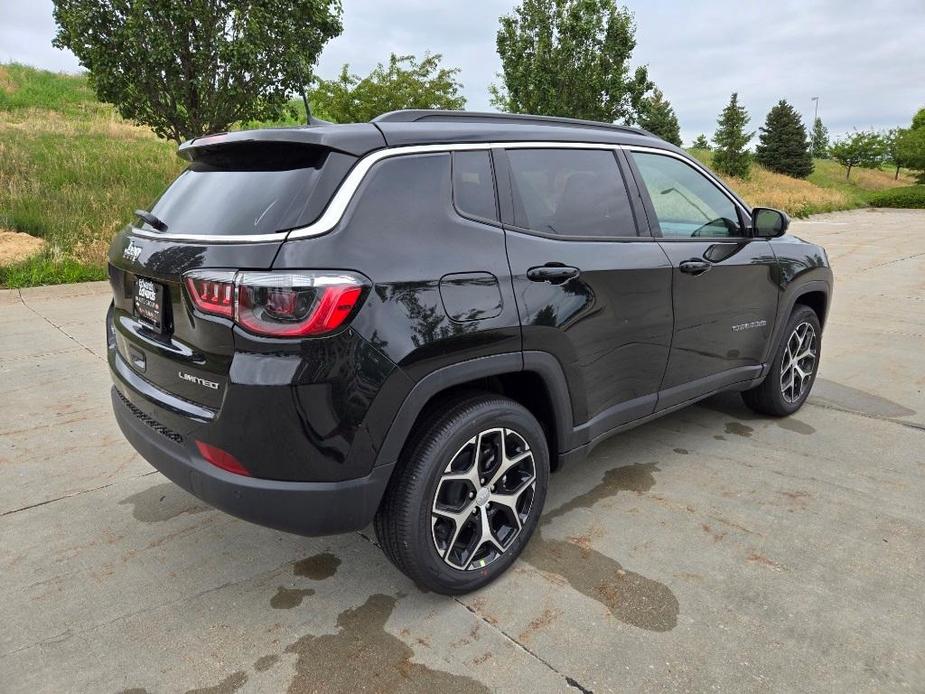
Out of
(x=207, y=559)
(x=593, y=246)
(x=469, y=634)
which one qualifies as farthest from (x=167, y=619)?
(x=593, y=246)

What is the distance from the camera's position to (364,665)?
2133 mm

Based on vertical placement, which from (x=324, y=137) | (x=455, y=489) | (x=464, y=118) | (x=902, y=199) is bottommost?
(x=455, y=489)

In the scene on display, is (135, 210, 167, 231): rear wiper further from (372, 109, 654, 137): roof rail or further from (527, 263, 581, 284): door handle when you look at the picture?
(527, 263, 581, 284): door handle

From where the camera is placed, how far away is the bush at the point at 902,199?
32.5 m

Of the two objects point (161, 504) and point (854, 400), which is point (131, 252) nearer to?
point (161, 504)

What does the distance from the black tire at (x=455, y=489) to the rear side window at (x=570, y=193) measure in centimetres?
77

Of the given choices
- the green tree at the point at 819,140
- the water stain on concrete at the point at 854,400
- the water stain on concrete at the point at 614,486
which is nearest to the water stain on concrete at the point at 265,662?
the water stain on concrete at the point at 614,486

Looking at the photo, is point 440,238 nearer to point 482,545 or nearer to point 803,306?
point 482,545

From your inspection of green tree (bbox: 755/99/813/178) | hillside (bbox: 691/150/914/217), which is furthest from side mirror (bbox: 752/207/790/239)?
green tree (bbox: 755/99/813/178)

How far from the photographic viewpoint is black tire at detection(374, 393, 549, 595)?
224 cm

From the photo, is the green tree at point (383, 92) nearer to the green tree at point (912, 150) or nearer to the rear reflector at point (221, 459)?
the rear reflector at point (221, 459)

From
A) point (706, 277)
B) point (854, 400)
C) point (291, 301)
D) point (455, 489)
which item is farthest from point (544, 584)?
point (854, 400)

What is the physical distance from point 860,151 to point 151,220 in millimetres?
57761

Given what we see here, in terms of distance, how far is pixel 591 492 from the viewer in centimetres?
330
